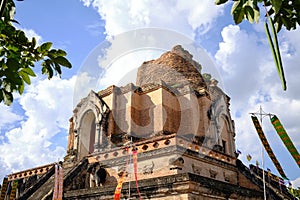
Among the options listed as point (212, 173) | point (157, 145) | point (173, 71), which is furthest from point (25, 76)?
point (173, 71)

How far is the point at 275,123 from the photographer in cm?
1125

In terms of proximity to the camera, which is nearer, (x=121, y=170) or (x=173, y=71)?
(x=121, y=170)

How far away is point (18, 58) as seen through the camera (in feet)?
7.29

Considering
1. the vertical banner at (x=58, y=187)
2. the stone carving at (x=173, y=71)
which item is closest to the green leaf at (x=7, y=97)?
the vertical banner at (x=58, y=187)

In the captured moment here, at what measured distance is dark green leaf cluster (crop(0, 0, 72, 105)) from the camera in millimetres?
2059

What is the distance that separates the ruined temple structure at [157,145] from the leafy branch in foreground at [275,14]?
8174mm

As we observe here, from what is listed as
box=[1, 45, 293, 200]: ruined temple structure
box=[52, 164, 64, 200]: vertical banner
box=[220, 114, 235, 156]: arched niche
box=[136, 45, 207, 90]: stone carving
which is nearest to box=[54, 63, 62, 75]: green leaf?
box=[1, 45, 293, 200]: ruined temple structure

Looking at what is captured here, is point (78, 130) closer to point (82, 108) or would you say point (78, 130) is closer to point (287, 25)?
point (82, 108)

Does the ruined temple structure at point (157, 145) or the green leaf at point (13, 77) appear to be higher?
the ruined temple structure at point (157, 145)

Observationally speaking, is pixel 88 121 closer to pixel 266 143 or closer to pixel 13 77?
pixel 266 143

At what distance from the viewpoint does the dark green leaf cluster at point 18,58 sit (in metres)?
2.06

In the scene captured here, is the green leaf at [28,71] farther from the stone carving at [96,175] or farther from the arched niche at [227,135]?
the arched niche at [227,135]

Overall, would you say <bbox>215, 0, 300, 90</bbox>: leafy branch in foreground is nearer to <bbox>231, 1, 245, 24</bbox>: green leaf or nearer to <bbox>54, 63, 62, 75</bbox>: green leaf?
<bbox>231, 1, 245, 24</bbox>: green leaf

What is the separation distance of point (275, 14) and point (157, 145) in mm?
12026
